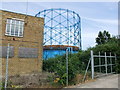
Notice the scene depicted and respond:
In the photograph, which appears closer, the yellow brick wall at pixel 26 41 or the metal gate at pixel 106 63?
the metal gate at pixel 106 63

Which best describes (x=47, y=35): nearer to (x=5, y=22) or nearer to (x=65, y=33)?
(x=65, y=33)

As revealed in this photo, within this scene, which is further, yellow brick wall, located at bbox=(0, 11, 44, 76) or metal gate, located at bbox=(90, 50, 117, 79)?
yellow brick wall, located at bbox=(0, 11, 44, 76)

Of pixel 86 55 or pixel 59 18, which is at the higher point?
pixel 59 18

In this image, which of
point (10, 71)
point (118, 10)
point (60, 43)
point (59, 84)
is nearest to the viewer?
point (59, 84)

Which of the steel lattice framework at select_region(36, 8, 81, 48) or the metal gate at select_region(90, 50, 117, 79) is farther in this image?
the steel lattice framework at select_region(36, 8, 81, 48)

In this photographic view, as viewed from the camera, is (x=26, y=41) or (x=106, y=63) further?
(x=26, y=41)

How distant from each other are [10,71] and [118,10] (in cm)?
1079

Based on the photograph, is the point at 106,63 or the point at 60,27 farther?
the point at 60,27

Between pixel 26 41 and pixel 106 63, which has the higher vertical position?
pixel 26 41

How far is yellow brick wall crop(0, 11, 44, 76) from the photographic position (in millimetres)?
11125

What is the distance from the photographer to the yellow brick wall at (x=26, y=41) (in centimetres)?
1112

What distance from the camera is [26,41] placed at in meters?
12.0

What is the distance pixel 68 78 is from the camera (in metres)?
6.33

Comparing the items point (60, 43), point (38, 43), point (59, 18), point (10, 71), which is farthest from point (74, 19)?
point (10, 71)
